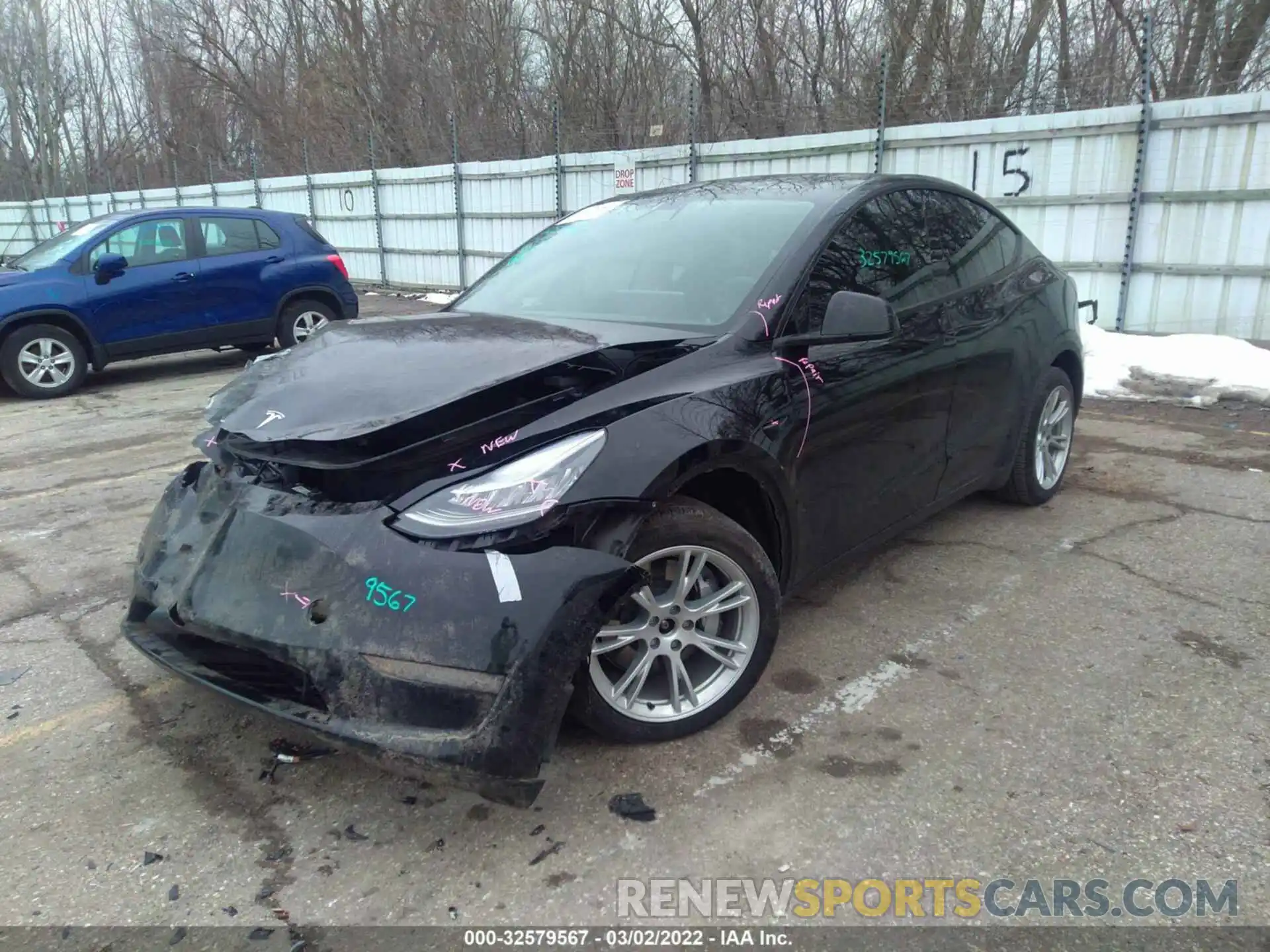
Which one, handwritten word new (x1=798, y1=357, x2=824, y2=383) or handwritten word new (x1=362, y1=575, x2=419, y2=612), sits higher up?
handwritten word new (x1=798, y1=357, x2=824, y2=383)

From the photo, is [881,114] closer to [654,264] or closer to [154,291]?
[654,264]

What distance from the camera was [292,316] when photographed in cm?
996

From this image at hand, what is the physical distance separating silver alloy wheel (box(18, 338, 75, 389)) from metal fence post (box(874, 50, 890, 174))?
8.61 metres

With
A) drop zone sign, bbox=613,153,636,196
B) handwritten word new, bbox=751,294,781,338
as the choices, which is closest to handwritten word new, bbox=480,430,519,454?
handwritten word new, bbox=751,294,781,338

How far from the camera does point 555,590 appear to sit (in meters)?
2.19

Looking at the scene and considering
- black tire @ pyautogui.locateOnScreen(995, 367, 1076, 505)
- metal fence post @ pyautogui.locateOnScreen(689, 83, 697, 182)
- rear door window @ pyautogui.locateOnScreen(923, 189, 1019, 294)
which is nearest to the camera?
rear door window @ pyautogui.locateOnScreen(923, 189, 1019, 294)

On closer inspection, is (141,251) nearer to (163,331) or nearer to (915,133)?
(163,331)

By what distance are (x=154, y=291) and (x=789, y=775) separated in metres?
8.61

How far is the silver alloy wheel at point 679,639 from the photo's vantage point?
2.55m

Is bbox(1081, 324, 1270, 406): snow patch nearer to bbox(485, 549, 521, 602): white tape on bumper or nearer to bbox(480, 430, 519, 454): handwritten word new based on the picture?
bbox(480, 430, 519, 454): handwritten word new

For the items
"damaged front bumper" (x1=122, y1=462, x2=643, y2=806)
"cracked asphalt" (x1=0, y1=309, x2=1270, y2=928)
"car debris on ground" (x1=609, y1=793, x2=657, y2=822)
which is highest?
"damaged front bumper" (x1=122, y1=462, x2=643, y2=806)

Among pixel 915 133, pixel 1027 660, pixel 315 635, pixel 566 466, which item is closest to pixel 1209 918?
pixel 1027 660

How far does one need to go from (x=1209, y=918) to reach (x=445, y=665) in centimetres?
186

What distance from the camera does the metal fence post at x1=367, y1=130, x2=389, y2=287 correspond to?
17.6 metres
